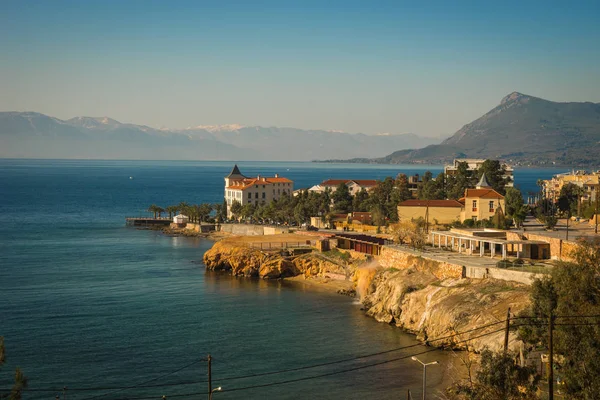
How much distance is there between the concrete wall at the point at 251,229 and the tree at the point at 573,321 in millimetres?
45076

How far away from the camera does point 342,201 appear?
7788cm

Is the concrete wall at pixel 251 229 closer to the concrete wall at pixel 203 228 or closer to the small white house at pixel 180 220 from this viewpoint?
the concrete wall at pixel 203 228

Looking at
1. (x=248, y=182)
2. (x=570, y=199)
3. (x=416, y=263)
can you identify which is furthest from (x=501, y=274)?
(x=248, y=182)

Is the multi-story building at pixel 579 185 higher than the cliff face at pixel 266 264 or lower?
higher

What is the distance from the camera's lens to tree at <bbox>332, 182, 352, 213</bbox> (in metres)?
77.3

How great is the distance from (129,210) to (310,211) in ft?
158

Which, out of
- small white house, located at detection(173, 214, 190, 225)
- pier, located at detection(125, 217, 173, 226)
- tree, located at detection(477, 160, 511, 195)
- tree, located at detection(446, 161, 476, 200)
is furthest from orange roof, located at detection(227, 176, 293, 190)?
tree, located at detection(477, 160, 511, 195)

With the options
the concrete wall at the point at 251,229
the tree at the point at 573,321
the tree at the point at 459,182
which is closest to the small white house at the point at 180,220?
the concrete wall at the point at 251,229

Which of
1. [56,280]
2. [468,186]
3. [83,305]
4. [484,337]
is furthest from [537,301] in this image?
[468,186]

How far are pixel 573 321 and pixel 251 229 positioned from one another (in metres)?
55.9

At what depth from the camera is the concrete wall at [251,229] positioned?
71.6 m

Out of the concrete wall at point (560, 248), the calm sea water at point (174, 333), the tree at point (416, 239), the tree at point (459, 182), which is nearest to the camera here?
the calm sea water at point (174, 333)

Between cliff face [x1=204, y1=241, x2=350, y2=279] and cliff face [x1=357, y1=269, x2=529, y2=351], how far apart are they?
9.68 metres

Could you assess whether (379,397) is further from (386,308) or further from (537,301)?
(386,308)
